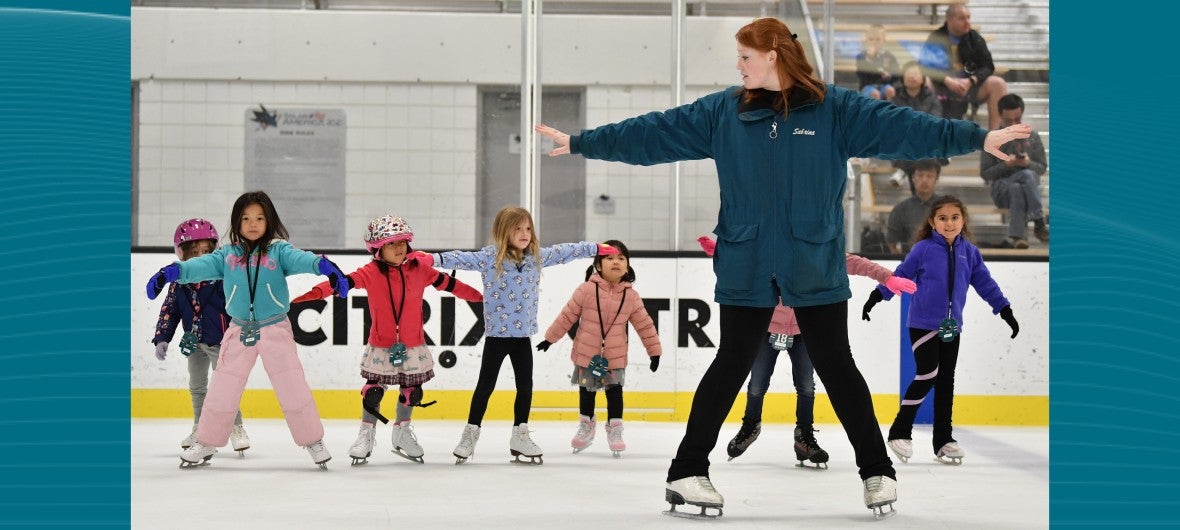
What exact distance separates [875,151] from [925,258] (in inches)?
80.8

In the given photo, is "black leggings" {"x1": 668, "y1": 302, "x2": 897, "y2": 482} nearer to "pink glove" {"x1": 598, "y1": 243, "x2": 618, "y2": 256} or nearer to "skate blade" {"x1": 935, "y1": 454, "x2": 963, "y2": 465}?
"skate blade" {"x1": 935, "y1": 454, "x2": 963, "y2": 465}

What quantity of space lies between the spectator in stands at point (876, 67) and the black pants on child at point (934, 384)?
3166 millimetres

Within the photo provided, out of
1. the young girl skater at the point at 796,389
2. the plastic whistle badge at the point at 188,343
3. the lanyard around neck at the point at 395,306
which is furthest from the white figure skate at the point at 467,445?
the plastic whistle badge at the point at 188,343

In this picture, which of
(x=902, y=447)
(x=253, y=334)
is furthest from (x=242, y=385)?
(x=902, y=447)

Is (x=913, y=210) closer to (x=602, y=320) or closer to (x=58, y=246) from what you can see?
(x=602, y=320)

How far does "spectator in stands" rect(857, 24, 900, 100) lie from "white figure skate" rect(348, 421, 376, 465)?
4.41 metres

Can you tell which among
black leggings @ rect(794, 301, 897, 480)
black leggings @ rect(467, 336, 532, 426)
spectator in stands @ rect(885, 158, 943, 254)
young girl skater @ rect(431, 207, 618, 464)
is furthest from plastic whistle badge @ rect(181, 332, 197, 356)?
spectator in stands @ rect(885, 158, 943, 254)

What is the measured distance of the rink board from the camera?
24.6ft

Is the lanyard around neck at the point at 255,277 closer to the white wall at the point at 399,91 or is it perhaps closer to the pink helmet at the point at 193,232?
the pink helmet at the point at 193,232

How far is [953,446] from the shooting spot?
5520mm

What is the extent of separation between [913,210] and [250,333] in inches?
180

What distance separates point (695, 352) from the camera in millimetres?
7641

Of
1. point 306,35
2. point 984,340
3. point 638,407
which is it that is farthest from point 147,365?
point 984,340
